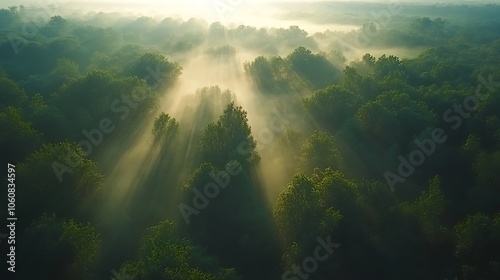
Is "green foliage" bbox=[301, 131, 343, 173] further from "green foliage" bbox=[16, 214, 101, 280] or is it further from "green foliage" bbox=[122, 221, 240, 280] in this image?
"green foliage" bbox=[16, 214, 101, 280]

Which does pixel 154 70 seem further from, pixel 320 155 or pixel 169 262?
pixel 169 262

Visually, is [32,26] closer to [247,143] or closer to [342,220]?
[247,143]

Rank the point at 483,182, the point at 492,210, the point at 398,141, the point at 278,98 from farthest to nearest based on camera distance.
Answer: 1. the point at 278,98
2. the point at 398,141
3. the point at 483,182
4. the point at 492,210

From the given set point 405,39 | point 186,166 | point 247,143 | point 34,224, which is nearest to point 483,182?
point 247,143

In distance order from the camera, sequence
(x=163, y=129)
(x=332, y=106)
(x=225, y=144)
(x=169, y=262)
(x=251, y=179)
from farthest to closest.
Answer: (x=332, y=106) → (x=163, y=129) → (x=225, y=144) → (x=251, y=179) → (x=169, y=262)

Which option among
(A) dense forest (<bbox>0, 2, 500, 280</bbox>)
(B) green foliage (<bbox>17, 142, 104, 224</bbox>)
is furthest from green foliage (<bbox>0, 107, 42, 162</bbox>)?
(B) green foliage (<bbox>17, 142, 104, 224</bbox>)

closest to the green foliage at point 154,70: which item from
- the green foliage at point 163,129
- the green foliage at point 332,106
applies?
the green foliage at point 163,129

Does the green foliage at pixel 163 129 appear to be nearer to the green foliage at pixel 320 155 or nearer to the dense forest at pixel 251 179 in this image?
the dense forest at pixel 251 179

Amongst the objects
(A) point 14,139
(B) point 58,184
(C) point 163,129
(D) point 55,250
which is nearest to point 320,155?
(C) point 163,129
